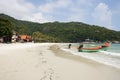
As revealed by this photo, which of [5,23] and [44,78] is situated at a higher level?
[5,23]

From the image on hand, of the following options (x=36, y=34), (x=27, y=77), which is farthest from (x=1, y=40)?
(x=36, y=34)

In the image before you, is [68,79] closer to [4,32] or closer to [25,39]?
[4,32]

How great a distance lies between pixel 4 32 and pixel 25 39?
181 feet

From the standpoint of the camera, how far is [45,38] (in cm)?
17138

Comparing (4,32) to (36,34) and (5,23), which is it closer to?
(5,23)

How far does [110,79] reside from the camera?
34.2 ft

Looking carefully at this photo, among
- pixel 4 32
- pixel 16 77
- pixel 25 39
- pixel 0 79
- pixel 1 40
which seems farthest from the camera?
pixel 25 39

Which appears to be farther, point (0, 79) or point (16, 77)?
point (16, 77)

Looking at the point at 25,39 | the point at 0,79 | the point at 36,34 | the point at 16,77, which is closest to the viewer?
the point at 0,79

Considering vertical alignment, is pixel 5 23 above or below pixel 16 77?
above

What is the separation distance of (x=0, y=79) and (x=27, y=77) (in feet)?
4.32

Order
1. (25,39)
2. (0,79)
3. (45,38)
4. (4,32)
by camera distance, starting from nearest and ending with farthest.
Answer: (0,79) < (4,32) < (25,39) < (45,38)

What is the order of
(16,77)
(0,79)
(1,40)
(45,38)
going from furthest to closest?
(45,38)
(1,40)
(16,77)
(0,79)

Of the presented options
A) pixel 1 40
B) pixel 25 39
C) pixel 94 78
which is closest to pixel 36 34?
pixel 25 39
